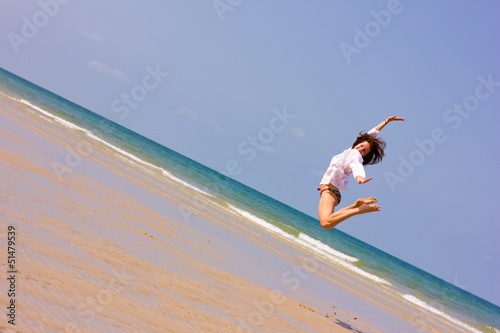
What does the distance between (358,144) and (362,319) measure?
6.48 metres

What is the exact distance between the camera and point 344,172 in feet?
28.6

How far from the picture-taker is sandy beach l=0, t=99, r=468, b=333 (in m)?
6.64

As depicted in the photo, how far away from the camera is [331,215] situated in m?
8.42

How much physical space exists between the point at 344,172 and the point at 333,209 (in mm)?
630

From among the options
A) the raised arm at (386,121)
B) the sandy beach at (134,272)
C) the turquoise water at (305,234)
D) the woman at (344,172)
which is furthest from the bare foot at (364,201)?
the turquoise water at (305,234)

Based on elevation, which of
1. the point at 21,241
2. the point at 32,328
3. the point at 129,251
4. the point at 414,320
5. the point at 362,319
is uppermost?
the point at 414,320

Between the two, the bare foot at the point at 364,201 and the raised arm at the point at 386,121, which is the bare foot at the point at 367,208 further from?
the raised arm at the point at 386,121

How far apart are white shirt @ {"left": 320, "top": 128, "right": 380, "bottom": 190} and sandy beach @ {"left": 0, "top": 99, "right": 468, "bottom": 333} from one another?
8.74 feet

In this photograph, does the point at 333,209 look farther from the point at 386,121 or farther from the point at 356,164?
the point at 386,121

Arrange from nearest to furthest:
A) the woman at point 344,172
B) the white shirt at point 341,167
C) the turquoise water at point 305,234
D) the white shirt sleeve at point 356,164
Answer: the white shirt sleeve at point 356,164
the woman at point 344,172
the white shirt at point 341,167
the turquoise water at point 305,234

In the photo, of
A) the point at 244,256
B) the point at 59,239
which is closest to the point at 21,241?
the point at 59,239

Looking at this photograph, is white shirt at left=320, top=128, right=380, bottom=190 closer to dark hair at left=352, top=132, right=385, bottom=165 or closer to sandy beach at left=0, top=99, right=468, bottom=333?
dark hair at left=352, top=132, right=385, bottom=165

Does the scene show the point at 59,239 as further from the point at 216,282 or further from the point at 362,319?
the point at 362,319

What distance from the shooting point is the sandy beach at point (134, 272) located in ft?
21.8
